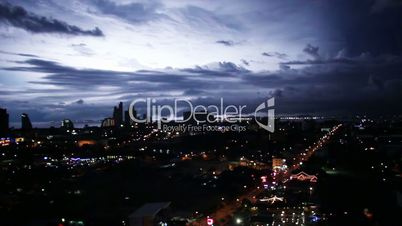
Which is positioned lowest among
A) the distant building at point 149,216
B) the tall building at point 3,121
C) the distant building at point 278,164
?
the distant building at point 278,164

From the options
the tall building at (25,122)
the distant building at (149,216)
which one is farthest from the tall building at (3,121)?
the distant building at (149,216)

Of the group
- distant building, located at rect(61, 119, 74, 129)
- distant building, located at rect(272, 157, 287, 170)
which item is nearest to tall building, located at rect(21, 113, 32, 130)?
distant building, located at rect(61, 119, 74, 129)

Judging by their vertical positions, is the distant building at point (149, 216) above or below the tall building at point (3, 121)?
below

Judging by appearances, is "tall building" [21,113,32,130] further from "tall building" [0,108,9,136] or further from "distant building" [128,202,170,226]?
"distant building" [128,202,170,226]

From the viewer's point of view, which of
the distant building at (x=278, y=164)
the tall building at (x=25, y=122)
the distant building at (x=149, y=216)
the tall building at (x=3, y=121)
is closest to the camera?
the distant building at (x=149, y=216)

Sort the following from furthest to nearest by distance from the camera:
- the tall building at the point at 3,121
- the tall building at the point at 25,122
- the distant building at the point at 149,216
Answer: the tall building at the point at 25,122 < the tall building at the point at 3,121 < the distant building at the point at 149,216

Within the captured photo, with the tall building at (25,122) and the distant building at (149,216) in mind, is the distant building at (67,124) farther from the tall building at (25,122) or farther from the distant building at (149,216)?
the distant building at (149,216)

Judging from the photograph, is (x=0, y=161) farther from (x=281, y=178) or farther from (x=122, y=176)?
(x=281, y=178)

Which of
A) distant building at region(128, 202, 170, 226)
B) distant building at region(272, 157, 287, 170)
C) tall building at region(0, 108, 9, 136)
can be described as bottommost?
distant building at region(272, 157, 287, 170)
